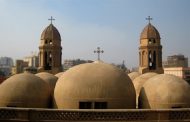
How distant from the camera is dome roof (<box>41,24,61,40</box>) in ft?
110

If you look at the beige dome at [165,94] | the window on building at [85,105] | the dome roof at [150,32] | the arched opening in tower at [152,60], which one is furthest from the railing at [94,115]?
the dome roof at [150,32]

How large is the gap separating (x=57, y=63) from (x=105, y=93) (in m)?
22.0

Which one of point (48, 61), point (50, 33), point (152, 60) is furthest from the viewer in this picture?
→ point (48, 61)

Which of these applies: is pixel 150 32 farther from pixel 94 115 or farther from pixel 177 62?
pixel 177 62

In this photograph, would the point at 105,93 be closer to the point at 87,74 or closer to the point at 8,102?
the point at 87,74

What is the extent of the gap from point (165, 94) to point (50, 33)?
2231 cm

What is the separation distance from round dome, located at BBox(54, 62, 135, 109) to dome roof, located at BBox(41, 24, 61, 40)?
20937 mm

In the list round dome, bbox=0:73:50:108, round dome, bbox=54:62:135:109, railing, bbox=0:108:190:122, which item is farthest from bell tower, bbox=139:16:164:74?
railing, bbox=0:108:190:122

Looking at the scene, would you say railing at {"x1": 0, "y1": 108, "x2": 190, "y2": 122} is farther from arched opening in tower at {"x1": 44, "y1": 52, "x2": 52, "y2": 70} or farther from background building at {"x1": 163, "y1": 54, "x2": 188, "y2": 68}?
background building at {"x1": 163, "y1": 54, "x2": 188, "y2": 68}

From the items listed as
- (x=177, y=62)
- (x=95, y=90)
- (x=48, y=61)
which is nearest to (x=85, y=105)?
(x=95, y=90)

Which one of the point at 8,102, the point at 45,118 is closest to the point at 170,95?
the point at 45,118

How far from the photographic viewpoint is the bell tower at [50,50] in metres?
33.7

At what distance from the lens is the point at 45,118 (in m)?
12.0

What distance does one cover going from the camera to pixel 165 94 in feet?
42.5
